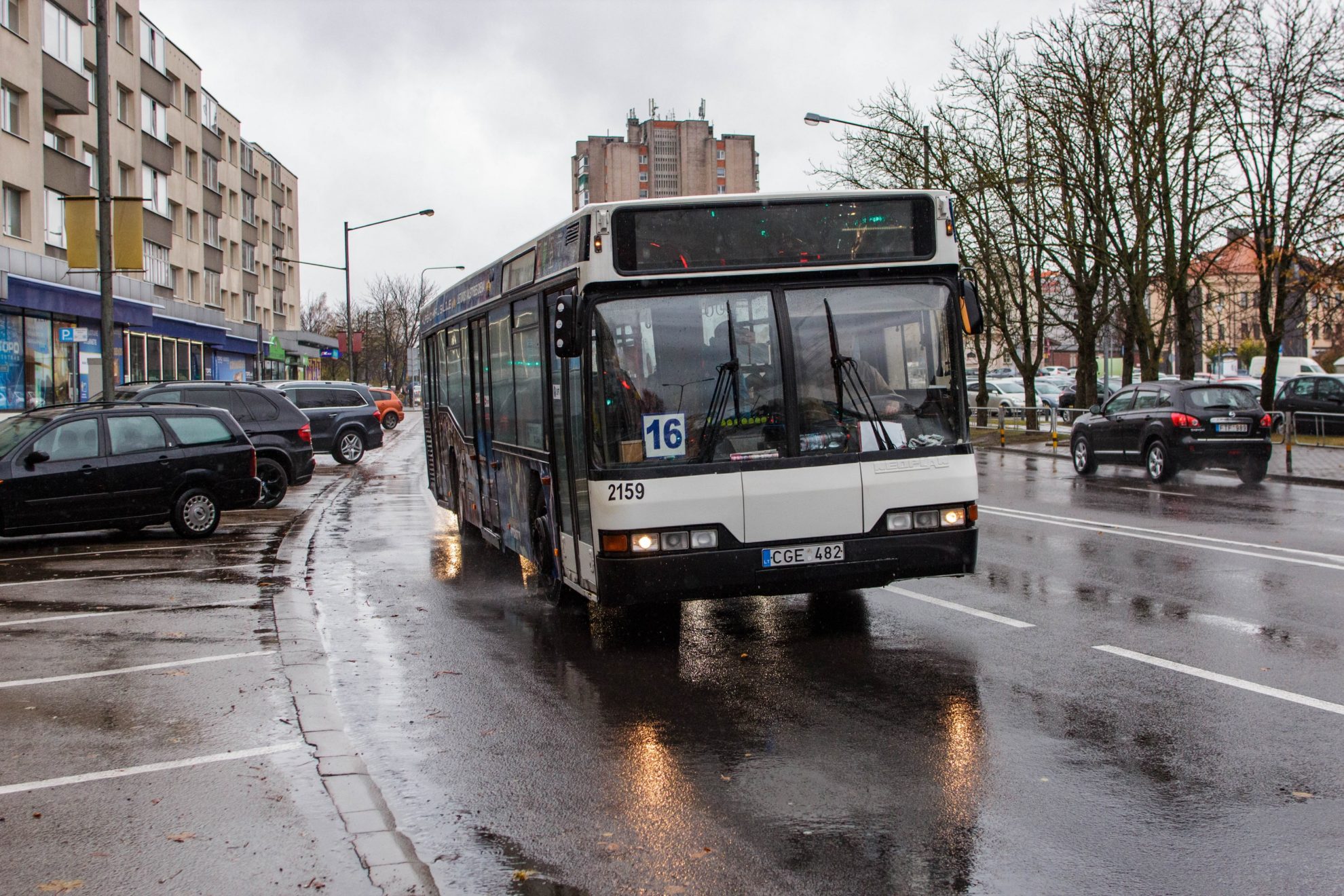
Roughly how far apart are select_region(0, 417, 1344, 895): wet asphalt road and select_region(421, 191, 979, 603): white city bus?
666mm

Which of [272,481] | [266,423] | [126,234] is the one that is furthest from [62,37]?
[272,481]

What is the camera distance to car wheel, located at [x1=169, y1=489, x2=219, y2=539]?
14.9 meters

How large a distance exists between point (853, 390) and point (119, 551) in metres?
9.51

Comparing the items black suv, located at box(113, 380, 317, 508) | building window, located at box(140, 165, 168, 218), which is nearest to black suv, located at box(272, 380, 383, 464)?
black suv, located at box(113, 380, 317, 508)

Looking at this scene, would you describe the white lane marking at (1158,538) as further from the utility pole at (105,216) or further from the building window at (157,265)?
the building window at (157,265)

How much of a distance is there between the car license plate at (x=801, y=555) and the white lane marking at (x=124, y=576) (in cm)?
676

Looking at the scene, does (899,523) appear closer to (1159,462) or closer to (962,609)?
(962,609)

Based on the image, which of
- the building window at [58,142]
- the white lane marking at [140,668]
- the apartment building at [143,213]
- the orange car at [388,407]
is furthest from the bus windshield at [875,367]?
the orange car at [388,407]

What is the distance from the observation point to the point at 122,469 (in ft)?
47.2

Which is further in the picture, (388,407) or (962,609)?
(388,407)

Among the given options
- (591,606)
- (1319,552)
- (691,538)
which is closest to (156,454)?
(591,606)

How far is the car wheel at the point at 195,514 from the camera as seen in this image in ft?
48.8

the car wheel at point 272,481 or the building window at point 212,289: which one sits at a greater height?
the building window at point 212,289

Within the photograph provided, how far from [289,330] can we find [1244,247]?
5856cm
